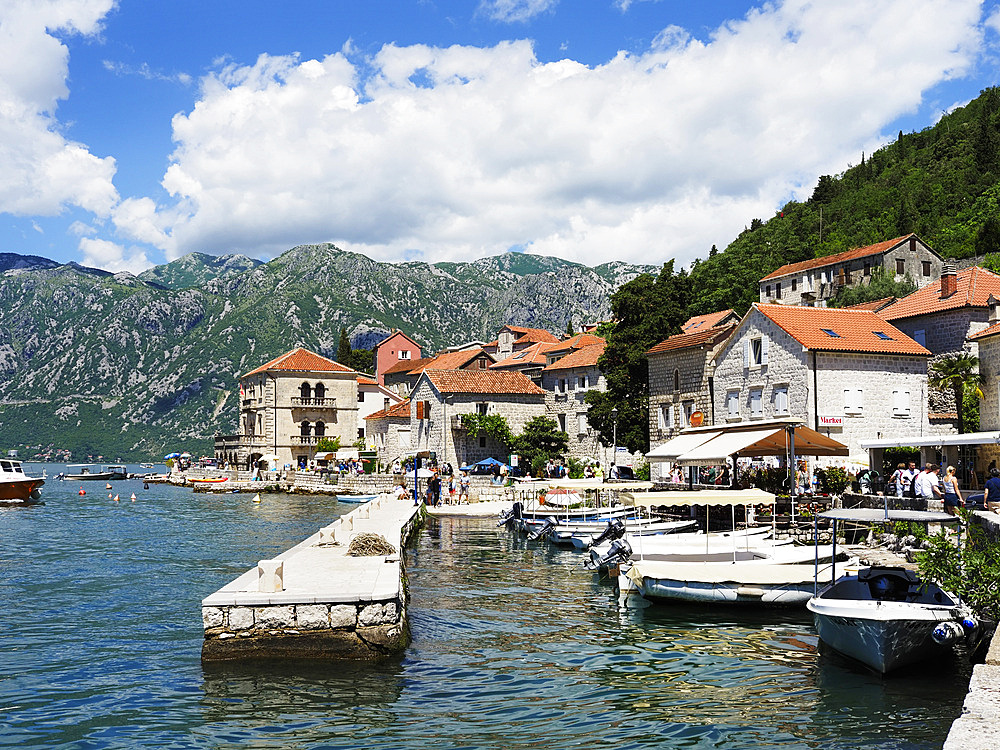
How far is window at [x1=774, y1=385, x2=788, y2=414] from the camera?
1672 inches

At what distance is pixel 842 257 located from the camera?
3140 inches

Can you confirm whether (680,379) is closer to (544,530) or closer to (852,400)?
(852,400)

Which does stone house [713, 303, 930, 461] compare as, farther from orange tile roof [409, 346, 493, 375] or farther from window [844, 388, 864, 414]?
orange tile roof [409, 346, 493, 375]

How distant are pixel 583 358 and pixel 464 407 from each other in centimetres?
1071

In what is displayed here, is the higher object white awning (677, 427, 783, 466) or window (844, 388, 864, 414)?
window (844, 388, 864, 414)

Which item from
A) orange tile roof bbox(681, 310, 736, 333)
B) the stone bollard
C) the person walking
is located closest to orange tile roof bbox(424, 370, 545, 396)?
orange tile roof bbox(681, 310, 736, 333)

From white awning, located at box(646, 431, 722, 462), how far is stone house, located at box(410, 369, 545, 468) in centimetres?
3422

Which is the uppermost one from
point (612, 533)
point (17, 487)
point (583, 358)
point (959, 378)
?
point (583, 358)

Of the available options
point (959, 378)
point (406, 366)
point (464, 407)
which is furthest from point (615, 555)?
point (406, 366)

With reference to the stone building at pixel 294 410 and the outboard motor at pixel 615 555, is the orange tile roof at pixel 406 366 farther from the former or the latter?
the outboard motor at pixel 615 555

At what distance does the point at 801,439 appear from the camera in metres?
28.2

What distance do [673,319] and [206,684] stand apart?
48.7m

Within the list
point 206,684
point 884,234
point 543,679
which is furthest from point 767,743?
point 884,234

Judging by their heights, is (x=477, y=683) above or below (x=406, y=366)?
below
